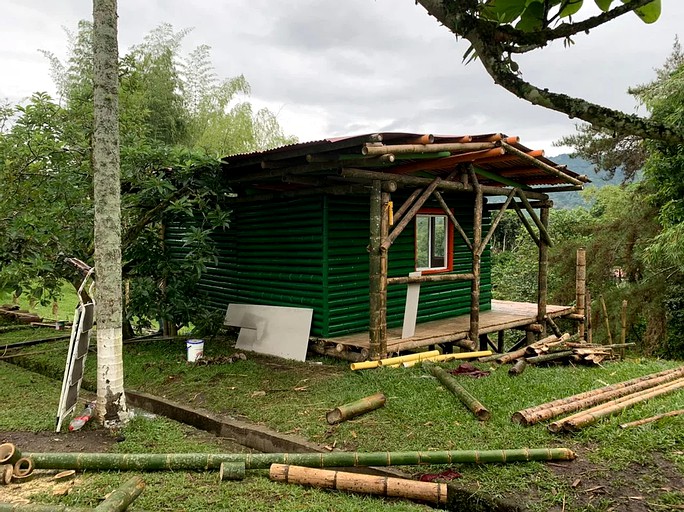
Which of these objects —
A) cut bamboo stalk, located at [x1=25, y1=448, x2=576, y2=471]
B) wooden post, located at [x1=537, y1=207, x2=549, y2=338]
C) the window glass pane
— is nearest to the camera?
cut bamboo stalk, located at [x1=25, y1=448, x2=576, y2=471]

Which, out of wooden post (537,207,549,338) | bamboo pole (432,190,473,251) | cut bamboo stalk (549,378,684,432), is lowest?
cut bamboo stalk (549,378,684,432)

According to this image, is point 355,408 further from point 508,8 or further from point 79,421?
point 508,8

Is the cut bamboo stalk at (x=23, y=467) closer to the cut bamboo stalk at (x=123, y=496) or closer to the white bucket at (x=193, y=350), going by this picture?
the cut bamboo stalk at (x=123, y=496)

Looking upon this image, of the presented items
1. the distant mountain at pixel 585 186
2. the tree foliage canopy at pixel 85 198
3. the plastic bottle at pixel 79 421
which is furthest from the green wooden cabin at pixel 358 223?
the distant mountain at pixel 585 186

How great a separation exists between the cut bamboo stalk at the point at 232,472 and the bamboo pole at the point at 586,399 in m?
2.39

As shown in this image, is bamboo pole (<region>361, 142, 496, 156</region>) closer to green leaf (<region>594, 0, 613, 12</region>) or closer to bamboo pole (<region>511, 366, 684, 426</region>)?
bamboo pole (<region>511, 366, 684, 426</region>)

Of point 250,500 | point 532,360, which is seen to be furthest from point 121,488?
point 532,360

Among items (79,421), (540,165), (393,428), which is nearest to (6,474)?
(79,421)

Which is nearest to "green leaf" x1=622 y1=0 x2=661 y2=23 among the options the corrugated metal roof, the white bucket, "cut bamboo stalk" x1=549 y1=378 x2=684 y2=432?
"cut bamboo stalk" x1=549 y1=378 x2=684 y2=432

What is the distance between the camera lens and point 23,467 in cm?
381

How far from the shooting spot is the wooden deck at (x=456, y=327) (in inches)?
282

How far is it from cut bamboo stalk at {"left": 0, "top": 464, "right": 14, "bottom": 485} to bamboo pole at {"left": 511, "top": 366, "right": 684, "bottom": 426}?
3971 mm

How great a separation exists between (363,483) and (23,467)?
2.49 metres

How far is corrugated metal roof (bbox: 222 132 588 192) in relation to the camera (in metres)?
5.85
